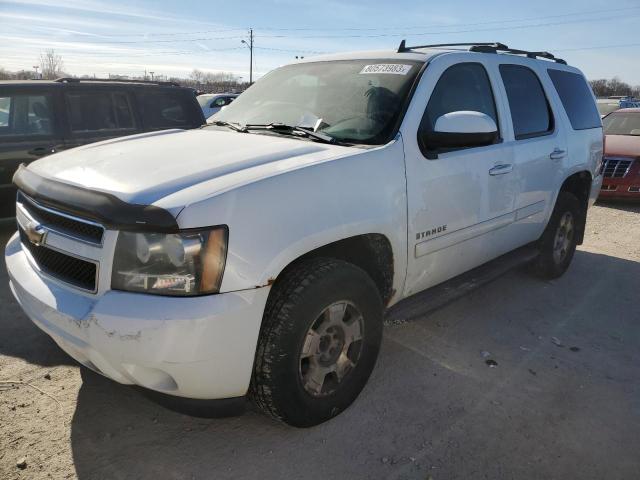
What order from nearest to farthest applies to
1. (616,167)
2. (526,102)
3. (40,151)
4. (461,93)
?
1. (461,93)
2. (526,102)
3. (40,151)
4. (616,167)

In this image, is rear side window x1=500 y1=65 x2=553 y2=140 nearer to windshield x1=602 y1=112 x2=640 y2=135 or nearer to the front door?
the front door

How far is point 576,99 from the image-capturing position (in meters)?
4.80

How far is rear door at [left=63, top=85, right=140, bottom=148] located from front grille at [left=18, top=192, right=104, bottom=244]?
336 centimetres

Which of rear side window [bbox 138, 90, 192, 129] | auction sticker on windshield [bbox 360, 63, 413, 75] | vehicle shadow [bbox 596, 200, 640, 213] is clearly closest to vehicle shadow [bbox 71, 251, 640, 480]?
auction sticker on windshield [bbox 360, 63, 413, 75]

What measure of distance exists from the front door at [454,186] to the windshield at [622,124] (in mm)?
8029

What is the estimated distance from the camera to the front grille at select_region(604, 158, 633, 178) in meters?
8.73

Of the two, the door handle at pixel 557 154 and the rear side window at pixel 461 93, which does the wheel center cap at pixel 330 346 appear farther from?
the door handle at pixel 557 154

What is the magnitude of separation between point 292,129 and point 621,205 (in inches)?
327

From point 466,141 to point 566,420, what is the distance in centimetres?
163

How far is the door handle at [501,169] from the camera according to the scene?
3.40 meters

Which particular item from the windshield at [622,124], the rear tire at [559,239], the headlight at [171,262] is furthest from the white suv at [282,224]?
the windshield at [622,124]

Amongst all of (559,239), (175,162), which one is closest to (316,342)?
(175,162)

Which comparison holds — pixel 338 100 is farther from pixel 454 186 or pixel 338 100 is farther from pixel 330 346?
pixel 330 346

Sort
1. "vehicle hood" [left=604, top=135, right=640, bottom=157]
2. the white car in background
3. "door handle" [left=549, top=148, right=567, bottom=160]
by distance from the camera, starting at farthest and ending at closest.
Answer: the white car in background → "vehicle hood" [left=604, top=135, right=640, bottom=157] → "door handle" [left=549, top=148, right=567, bottom=160]
